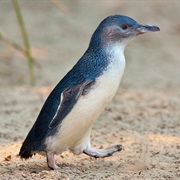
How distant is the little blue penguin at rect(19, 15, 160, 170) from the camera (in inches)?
161

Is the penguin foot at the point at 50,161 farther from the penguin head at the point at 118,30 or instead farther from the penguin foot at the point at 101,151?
the penguin head at the point at 118,30

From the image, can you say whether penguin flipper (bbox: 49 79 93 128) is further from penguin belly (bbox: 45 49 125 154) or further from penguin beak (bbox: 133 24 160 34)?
penguin beak (bbox: 133 24 160 34)

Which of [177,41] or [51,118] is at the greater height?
[177,41]

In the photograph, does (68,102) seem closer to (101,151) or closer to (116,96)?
(101,151)

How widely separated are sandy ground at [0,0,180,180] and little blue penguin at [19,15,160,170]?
0.20m

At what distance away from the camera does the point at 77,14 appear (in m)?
11.8

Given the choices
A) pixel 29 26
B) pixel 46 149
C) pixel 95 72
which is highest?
pixel 29 26

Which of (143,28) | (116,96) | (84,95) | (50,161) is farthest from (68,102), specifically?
(116,96)

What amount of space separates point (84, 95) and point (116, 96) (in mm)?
2684

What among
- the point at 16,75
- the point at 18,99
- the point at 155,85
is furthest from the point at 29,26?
the point at 18,99

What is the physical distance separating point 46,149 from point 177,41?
21.4 ft

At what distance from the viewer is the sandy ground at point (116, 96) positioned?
441 cm

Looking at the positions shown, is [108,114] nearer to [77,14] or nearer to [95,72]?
[95,72]

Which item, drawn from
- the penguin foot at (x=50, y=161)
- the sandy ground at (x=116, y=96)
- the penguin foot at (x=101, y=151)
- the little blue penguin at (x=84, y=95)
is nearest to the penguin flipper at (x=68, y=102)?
the little blue penguin at (x=84, y=95)
